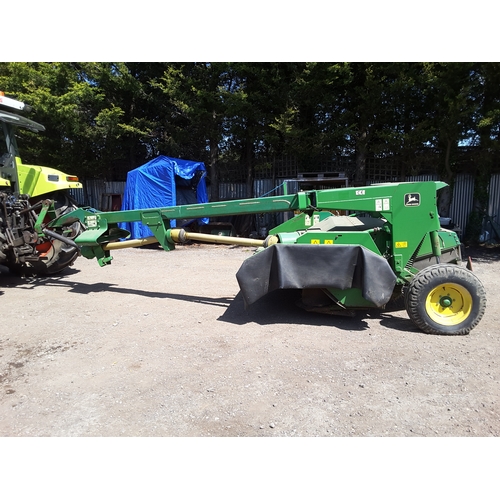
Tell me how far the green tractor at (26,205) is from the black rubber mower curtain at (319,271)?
3131mm

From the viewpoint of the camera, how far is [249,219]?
41.2 feet

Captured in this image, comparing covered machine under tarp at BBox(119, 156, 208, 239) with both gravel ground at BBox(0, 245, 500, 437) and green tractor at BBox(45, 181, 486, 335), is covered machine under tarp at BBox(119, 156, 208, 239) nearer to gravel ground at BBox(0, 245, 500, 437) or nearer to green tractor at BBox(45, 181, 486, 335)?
gravel ground at BBox(0, 245, 500, 437)

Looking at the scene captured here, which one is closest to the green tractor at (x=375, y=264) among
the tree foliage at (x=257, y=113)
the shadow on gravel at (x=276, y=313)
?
the shadow on gravel at (x=276, y=313)

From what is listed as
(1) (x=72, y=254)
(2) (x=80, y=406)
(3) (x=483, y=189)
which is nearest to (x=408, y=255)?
(2) (x=80, y=406)

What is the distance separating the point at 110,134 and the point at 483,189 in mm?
12138

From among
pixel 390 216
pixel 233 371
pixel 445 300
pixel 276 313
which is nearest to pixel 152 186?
pixel 276 313

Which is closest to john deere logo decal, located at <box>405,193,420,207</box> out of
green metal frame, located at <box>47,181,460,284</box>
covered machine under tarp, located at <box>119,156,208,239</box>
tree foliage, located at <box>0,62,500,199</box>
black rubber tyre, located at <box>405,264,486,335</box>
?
green metal frame, located at <box>47,181,460,284</box>

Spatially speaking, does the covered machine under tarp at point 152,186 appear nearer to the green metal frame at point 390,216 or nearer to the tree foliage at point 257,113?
the tree foliage at point 257,113

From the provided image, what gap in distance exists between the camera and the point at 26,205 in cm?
591

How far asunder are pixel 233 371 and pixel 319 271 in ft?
4.85

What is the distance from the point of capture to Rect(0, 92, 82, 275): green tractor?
566cm

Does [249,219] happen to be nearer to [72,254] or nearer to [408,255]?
[72,254]

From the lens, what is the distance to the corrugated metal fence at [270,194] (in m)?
9.83

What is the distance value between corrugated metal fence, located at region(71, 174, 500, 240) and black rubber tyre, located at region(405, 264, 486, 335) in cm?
692
